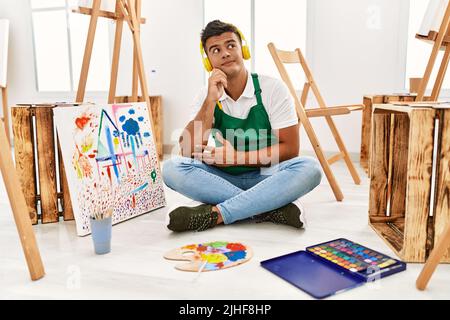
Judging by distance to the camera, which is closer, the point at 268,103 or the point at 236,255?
the point at 236,255

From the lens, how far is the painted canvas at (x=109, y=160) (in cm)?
141

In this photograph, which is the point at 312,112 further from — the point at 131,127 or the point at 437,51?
the point at 131,127

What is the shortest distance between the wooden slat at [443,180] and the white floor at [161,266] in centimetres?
13

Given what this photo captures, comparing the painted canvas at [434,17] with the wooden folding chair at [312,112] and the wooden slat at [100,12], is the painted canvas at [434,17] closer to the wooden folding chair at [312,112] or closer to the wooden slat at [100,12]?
the wooden folding chair at [312,112]

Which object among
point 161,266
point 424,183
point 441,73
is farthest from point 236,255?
point 441,73

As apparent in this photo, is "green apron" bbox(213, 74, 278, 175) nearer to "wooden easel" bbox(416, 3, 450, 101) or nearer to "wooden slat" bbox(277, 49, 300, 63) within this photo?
"wooden slat" bbox(277, 49, 300, 63)

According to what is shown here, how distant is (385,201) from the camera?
1483 mm

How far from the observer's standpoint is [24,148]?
151cm

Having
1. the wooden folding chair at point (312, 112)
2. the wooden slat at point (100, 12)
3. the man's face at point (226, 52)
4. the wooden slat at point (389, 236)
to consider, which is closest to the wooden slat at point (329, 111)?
the wooden folding chair at point (312, 112)

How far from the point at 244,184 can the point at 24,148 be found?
86 centimetres

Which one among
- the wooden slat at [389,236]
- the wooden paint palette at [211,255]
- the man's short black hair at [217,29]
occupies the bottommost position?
the wooden paint palette at [211,255]

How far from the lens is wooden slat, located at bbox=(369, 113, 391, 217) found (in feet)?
4.70

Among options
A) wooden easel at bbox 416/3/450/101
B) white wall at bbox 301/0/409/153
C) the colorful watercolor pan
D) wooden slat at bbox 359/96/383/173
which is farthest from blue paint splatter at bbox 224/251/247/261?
white wall at bbox 301/0/409/153

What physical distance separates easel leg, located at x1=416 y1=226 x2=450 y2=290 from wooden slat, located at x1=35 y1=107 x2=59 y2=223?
1309 mm
